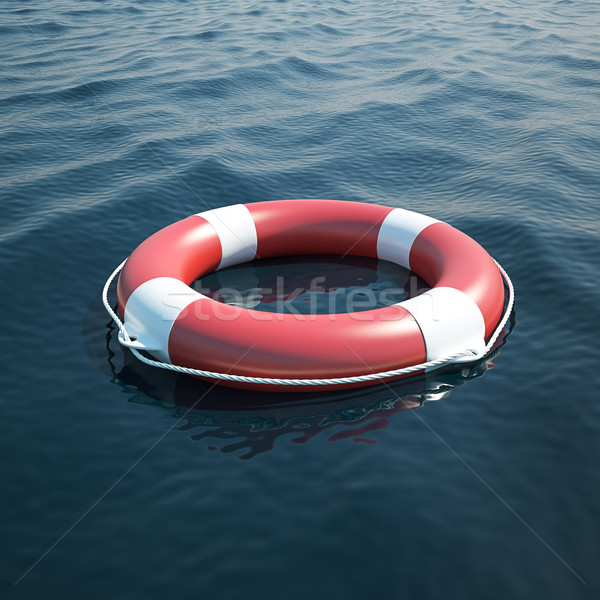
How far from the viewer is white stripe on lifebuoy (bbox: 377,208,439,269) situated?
426 centimetres

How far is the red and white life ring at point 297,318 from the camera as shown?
3.18 metres

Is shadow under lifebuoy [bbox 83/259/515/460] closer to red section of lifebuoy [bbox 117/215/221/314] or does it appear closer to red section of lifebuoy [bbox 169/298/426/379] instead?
red section of lifebuoy [bbox 169/298/426/379]

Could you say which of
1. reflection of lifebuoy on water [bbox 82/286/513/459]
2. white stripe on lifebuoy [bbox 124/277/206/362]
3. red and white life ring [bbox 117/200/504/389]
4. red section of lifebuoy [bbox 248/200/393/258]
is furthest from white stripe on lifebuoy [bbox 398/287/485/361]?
white stripe on lifebuoy [bbox 124/277/206/362]

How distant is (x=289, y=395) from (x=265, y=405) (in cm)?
14

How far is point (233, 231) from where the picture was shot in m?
4.29

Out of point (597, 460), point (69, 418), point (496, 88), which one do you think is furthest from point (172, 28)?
point (597, 460)

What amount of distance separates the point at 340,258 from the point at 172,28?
25.9ft

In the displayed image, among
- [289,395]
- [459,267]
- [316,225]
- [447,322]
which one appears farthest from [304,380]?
[316,225]

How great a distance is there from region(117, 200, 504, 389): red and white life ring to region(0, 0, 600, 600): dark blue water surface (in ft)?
0.66

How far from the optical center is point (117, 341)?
3.76 m

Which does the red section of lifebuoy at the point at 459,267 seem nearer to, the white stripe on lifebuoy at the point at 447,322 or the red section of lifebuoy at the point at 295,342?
the white stripe on lifebuoy at the point at 447,322

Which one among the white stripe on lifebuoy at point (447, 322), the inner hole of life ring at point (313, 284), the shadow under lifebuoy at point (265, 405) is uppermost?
the white stripe on lifebuoy at point (447, 322)

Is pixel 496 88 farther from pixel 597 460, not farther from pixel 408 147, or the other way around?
pixel 597 460

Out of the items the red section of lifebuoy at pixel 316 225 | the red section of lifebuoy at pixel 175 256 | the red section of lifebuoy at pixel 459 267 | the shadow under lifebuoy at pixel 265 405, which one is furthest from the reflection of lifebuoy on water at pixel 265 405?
the red section of lifebuoy at pixel 316 225
